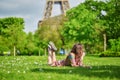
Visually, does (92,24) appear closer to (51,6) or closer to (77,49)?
(51,6)

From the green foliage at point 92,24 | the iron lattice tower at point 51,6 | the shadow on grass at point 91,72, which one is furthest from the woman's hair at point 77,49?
the iron lattice tower at point 51,6

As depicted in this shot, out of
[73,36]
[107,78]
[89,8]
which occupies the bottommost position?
[107,78]

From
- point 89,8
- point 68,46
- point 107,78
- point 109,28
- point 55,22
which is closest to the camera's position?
point 107,78

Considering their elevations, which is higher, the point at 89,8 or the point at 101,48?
the point at 89,8

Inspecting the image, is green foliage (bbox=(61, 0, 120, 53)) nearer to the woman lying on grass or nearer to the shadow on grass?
the woman lying on grass

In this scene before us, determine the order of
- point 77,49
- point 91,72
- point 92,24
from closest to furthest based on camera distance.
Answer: point 91,72, point 77,49, point 92,24

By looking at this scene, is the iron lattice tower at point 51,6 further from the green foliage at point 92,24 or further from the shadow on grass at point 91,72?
the shadow on grass at point 91,72

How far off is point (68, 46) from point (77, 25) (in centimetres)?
1063

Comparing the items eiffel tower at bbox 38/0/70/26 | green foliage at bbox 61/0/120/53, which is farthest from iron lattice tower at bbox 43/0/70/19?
green foliage at bbox 61/0/120/53

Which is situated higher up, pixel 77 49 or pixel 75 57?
pixel 77 49

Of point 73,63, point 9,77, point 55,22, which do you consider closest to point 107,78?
point 9,77

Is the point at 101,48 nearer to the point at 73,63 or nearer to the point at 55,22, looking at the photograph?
the point at 55,22

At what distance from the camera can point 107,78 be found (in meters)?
12.8

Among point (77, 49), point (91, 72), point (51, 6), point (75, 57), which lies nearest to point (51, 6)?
point (51, 6)
